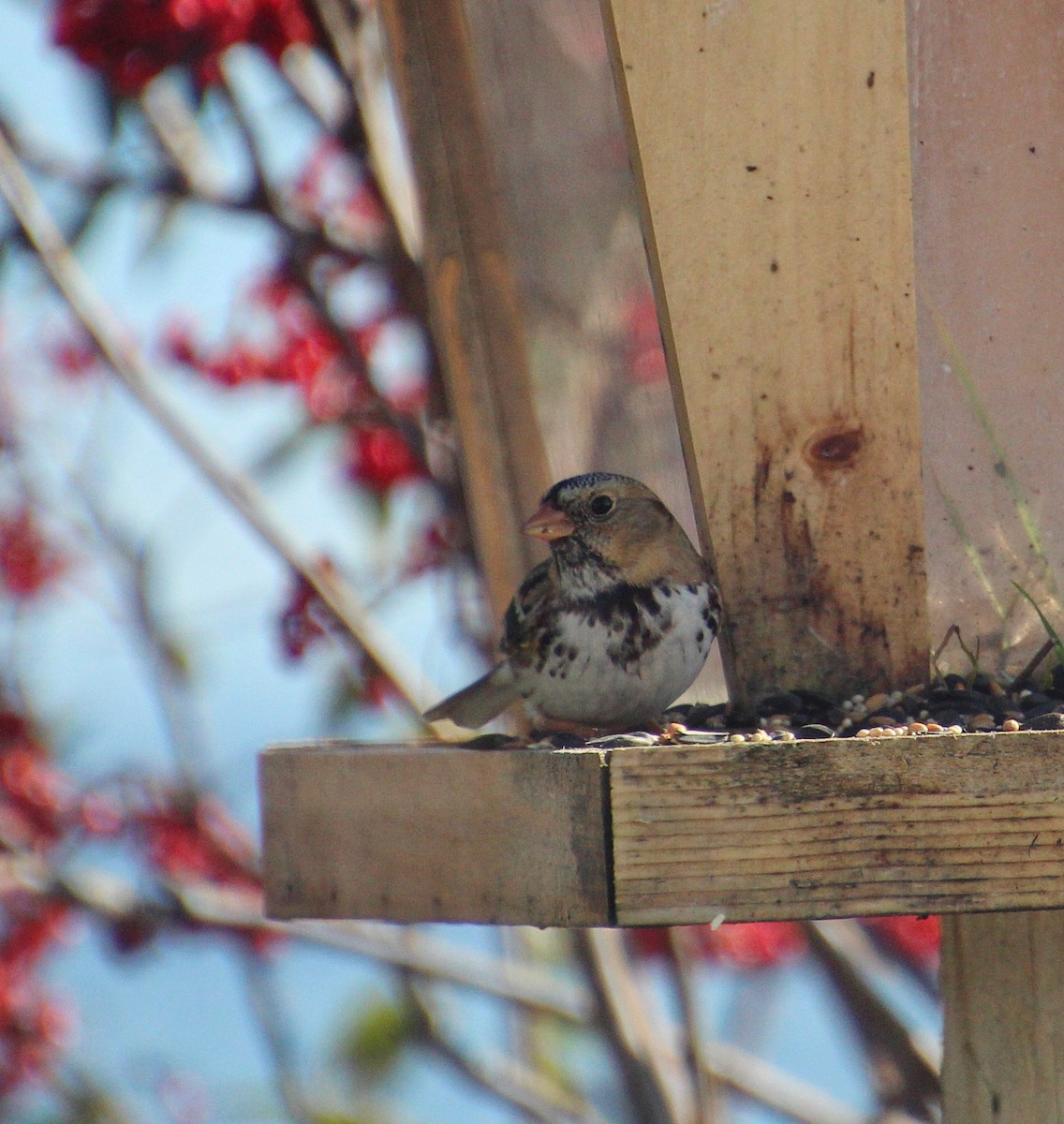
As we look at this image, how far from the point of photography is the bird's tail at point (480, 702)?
191cm

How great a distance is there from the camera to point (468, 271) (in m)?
2.10

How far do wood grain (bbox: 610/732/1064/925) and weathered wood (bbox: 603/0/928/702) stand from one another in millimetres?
442

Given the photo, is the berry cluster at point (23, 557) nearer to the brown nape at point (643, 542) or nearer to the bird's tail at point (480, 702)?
the bird's tail at point (480, 702)

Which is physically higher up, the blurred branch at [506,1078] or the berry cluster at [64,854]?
the berry cluster at [64,854]

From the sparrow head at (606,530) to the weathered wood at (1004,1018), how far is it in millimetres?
563

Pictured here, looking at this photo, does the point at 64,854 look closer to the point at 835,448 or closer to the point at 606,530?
the point at 606,530

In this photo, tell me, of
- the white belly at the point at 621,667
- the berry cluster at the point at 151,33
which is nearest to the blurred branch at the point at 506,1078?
the white belly at the point at 621,667

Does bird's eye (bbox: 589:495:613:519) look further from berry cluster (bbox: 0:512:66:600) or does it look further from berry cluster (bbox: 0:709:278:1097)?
berry cluster (bbox: 0:512:66:600)

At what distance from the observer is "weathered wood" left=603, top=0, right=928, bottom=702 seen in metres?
1.55

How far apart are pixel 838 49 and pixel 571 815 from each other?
810 mm

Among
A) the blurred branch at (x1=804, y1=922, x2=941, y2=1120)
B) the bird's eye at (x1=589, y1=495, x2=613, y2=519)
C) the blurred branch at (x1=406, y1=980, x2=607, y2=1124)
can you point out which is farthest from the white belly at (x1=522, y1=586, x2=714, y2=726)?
the blurred branch at (x1=406, y1=980, x2=607, y2=1124)

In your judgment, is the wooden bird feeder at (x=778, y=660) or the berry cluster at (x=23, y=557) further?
the berry cluster at (x=23, y=557)

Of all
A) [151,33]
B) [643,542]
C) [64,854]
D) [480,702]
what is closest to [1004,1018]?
[643,542]

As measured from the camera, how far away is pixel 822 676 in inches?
63.5
